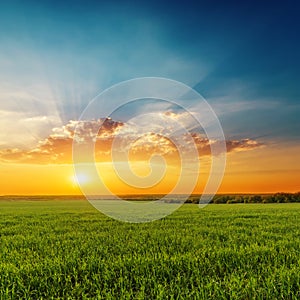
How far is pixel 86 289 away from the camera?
523 centimetres

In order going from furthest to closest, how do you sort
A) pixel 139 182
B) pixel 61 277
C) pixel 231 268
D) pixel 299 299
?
pixel 139 182, pixel 231 268, pixel 61 277, pixel 299 299

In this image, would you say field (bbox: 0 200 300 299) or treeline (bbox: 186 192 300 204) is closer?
field (bbox: 0 200 300 299)

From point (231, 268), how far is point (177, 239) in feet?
11.2

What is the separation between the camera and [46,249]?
8.55 meters

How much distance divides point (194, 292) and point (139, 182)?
15675 millimetres

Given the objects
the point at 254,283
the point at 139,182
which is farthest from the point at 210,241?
the point at 139,182

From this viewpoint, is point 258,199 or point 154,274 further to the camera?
point 258,199

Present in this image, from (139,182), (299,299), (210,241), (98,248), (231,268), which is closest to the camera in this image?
(299,299)

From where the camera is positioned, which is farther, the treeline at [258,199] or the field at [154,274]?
the treeline at [258,199]

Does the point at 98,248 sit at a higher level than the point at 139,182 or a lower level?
lower

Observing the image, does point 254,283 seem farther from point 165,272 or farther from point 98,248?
point 98,248

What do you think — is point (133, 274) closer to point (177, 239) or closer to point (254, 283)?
point (254, 283)

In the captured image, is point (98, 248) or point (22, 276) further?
point (98, 248)

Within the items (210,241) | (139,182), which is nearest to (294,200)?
(139,182)
